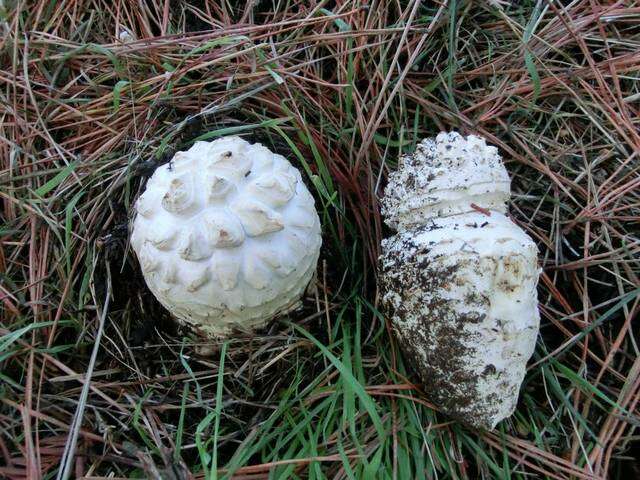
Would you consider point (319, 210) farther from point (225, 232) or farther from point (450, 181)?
point (225, 232)

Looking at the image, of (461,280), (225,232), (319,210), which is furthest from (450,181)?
(225,232)

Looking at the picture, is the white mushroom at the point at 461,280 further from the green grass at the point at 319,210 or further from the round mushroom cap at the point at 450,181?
the green grass at the point at 319,210

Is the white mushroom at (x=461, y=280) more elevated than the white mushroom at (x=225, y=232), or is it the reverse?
the white mushroom at (x=225, y=232)

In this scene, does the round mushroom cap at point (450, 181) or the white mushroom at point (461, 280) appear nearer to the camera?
the white mushroom at point (461, 280)

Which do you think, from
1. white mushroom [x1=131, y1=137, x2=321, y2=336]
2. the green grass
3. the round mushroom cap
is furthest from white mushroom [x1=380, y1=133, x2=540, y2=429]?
white mushroom [x1=131, y1=137, x2=321, y2=336]

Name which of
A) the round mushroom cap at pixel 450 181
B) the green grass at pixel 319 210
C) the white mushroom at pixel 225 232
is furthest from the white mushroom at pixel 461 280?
the white mushroom at pixel 225 232

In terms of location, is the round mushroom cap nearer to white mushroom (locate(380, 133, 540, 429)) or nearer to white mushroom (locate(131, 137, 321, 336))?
white mushroom (locate(380, 133, 540, 429))
